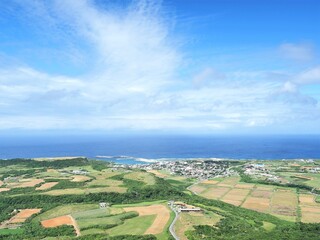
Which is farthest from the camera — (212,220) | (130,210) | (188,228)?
(130,210)

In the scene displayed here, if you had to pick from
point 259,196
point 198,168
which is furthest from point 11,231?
point 198,168

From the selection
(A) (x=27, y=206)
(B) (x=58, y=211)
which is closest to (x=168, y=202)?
(B) (x=58, y=211)

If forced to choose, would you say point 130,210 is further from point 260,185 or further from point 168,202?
point 260,185

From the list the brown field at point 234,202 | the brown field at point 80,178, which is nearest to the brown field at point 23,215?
the brown field at point 80,178

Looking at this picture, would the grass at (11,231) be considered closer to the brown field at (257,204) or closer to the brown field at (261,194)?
the brown field at (257,204)

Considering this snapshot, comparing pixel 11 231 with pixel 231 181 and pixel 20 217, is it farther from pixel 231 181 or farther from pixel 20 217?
pixel 231 181
